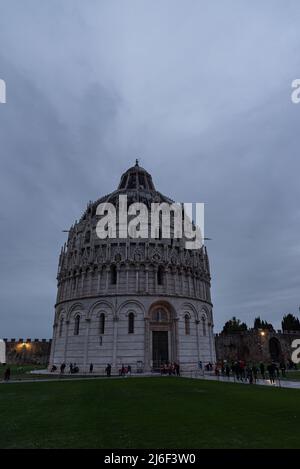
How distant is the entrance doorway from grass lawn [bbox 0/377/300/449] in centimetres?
2417

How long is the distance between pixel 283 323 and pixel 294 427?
3576 inches

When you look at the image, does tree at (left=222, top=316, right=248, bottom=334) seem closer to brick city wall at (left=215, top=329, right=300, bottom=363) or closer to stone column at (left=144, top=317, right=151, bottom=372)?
brick city wall at (left=215, top=329, right=300, bottom=363)

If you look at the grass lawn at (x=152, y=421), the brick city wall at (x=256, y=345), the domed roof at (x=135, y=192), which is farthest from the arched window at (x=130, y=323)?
the brick city wall at (x=256, y=345)

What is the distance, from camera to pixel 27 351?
73875 millimetres

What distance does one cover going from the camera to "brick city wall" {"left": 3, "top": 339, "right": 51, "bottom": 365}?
239 feet

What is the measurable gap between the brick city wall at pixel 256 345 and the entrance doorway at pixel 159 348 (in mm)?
30983

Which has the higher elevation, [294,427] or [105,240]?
[105,240]

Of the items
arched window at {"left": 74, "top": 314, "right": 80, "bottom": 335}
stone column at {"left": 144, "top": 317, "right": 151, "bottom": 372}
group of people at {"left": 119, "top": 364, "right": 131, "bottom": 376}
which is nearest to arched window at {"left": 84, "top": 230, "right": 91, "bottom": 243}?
arched window at {"left": 74, "top": 314, "right": 80, "bottom": 335}

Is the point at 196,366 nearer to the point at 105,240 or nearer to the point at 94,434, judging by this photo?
the point at 105,240

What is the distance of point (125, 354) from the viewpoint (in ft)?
133

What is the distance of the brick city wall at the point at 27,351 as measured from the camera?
72938 millimetres
